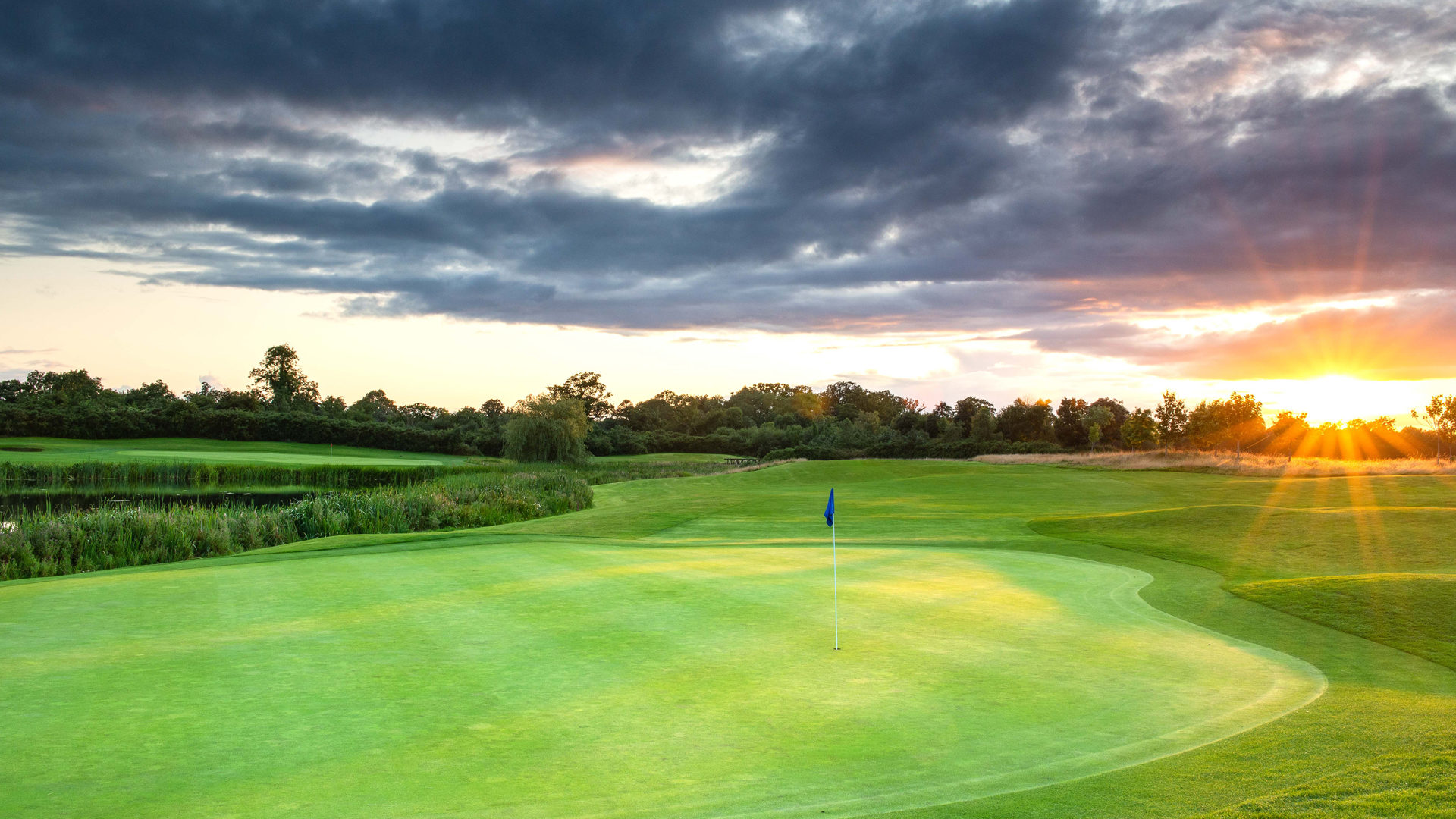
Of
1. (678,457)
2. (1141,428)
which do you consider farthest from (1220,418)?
(678,457)

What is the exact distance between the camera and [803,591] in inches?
360

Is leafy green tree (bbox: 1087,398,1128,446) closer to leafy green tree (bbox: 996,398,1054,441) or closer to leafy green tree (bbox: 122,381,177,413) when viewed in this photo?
leafy green tree (bbox: 996,398,1054,441)

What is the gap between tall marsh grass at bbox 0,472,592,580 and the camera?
17.3 m

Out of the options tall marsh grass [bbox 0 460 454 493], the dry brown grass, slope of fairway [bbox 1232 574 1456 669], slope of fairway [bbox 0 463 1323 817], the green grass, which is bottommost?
tall marsh grass [bbox 0 460 454 493]

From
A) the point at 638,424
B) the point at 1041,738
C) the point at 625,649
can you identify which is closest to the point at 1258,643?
the point at 1041,738

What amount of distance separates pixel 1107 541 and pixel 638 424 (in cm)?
9547

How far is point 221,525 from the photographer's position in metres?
20.2

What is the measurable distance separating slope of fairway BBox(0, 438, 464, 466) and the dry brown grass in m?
41.3

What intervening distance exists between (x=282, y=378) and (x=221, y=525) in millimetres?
90977

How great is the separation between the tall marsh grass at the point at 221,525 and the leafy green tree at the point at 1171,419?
65.2 m

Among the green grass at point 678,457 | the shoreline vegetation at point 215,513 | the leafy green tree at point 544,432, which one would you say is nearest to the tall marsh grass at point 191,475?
the shoreline vegetation at point 215,513

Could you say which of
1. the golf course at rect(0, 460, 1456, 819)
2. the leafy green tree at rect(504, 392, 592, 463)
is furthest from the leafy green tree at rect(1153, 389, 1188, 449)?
the golf course at rect(0, 460, 1456, 819)

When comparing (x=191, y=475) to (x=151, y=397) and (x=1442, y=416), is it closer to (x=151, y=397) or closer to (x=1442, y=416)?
(x=151, y=397)

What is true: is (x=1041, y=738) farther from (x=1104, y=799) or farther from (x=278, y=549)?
(x=278, y=549)
